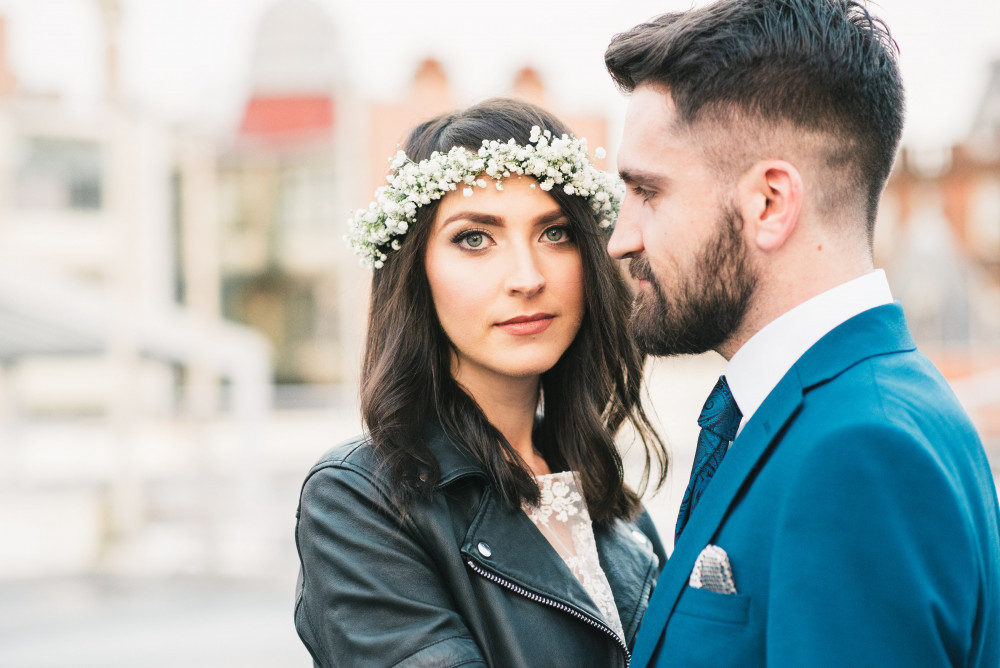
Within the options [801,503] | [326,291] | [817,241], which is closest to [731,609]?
[801,503]

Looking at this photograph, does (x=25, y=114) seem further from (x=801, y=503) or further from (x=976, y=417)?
(x=801, y=503)

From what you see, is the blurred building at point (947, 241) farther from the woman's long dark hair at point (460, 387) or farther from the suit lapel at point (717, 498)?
the suit lapel at point (717, 498)

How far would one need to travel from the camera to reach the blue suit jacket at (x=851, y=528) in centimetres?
139

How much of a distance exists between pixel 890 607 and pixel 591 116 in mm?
23709

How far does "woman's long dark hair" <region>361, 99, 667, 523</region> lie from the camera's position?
243 cm

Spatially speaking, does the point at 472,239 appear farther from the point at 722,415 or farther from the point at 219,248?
the point at 219,248

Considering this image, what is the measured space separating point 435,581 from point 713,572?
745 millimetres

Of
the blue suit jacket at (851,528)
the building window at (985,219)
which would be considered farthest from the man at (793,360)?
the building window at (985,219)

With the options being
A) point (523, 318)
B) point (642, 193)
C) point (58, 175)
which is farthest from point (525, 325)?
point (58, 175)

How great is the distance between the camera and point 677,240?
192cm

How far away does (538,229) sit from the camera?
8.16 ft

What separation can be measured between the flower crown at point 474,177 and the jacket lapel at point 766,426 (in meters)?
0.94

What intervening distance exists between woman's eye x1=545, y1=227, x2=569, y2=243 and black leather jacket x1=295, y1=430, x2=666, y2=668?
0.58 m

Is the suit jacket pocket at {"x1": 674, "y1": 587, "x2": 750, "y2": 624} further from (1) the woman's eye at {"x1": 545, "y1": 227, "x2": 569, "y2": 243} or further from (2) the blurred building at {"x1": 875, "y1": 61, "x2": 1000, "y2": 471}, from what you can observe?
(2) the blurred building at {"x1": 875, "y1": 61, "x2": 1000, "y2": 471}
